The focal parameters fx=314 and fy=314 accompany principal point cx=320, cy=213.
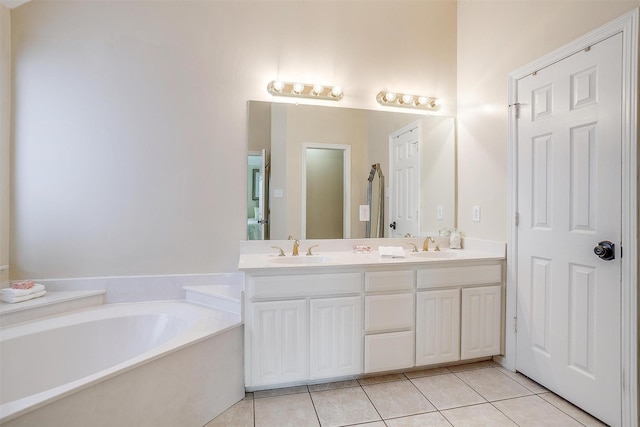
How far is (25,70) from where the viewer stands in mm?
2064

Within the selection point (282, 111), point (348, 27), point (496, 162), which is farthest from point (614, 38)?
point (282, 111)

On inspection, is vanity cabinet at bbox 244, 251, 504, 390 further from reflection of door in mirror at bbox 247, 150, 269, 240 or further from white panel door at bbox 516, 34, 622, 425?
reflection of door in mirror at bbox 247, 150, 269, 240

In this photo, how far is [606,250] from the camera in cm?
161

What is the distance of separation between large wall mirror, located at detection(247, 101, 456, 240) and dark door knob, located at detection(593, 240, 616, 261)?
44.7 inches

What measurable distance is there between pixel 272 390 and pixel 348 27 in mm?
2766

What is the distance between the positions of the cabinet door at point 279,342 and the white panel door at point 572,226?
1508 mm

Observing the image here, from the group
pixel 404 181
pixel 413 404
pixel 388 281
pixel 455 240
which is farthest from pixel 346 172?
pixel 413 404

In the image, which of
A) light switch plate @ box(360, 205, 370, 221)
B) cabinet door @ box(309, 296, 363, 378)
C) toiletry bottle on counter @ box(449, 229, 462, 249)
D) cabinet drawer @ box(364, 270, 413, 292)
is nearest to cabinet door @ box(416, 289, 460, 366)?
cabinet drawer @ box(364, 270, 413, 292)

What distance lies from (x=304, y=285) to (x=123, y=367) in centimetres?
96

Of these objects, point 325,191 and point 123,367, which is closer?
point 123,367

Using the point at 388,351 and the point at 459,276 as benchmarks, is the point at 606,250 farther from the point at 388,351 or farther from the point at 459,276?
the point at 388,351

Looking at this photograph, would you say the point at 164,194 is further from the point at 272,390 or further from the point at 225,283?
the point at 272,390

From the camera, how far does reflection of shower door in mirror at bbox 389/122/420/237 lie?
8.66 feet

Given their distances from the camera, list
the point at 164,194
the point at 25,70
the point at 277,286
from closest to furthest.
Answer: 1. the point at 277,286
2. the point at 25,70
3. the point at 164,194
